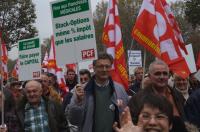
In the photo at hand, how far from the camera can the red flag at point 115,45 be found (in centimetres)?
846

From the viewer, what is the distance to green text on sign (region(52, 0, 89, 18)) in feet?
23.9

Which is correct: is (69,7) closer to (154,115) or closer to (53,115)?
(53,115)

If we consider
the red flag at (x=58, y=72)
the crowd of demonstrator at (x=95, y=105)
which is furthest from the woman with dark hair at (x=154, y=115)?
the red flag at (x=58, y=72)

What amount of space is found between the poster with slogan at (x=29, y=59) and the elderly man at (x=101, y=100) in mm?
4331

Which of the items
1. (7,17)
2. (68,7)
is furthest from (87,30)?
(7,17)

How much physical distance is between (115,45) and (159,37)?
116cm

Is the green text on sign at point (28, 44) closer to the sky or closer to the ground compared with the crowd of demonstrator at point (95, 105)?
closer to the sky

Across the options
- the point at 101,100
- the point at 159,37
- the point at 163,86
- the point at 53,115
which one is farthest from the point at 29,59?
the point at 163,86

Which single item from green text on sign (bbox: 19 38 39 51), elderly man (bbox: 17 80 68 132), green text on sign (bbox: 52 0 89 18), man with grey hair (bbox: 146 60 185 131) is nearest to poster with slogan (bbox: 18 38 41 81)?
green text on sign (bbox: 19 38 39 51)

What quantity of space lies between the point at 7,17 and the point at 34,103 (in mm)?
39919

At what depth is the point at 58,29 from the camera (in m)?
7.44

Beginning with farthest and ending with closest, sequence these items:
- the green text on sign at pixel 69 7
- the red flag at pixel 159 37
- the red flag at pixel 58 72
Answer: the red flag at pixel 58 72
the red flag at pixel 159 37
the green text on sign at pixel 69 7

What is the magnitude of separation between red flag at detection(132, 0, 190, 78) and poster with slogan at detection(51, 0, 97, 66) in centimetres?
99

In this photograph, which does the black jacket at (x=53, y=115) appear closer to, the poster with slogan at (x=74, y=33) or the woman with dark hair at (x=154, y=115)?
the poster with slogan at (x=74, y=33)
